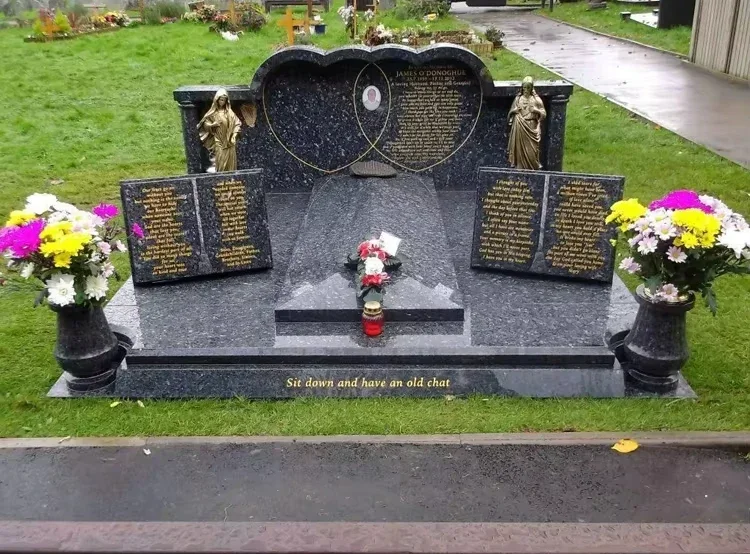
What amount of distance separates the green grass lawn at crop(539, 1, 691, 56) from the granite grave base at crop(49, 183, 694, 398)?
628 inches

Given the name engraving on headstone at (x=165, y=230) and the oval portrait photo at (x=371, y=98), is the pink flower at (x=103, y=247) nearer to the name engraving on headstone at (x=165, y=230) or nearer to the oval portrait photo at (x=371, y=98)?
the name engraving on headstone at (x=165, y=230)

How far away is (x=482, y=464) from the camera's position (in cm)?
497

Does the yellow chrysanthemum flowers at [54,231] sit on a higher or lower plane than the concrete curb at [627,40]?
higher

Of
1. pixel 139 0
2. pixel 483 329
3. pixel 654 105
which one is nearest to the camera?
pixel 483 329

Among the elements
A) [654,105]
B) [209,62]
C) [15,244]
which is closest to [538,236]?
[15,244]

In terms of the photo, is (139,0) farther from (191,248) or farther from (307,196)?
(191,248)

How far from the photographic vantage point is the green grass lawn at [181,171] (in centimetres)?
540

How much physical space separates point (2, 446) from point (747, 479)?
499cm

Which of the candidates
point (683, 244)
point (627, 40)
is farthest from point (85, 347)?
point (627, 40)

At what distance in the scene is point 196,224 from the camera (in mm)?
7070

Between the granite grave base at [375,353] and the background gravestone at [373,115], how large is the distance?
3209 millimetres

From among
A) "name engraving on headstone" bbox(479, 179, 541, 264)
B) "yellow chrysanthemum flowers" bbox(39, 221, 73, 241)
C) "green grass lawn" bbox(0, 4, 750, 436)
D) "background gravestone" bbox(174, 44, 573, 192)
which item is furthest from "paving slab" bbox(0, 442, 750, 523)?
"background gravestone" bbox(174, 44, 573, 192)

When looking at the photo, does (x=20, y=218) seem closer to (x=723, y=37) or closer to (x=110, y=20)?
(x=723, y=37)

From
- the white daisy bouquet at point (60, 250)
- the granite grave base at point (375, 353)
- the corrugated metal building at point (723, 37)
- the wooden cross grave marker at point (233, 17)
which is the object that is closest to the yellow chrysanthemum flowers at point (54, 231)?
the white daisy bouquet at point (60, 250)
